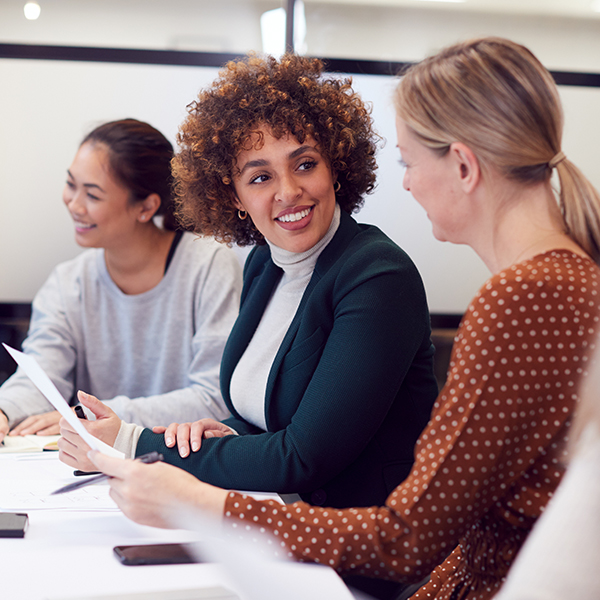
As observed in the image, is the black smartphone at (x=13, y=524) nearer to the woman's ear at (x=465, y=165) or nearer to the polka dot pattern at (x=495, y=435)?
the polka dot pattern at (x=495, y=435)

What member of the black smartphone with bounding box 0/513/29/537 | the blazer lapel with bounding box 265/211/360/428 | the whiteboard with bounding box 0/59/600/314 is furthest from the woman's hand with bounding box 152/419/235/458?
the whiteboard with bounding box 0/59/600/314

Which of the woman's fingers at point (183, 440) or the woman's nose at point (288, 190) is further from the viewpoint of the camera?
the woman's nose at point (288, 190)

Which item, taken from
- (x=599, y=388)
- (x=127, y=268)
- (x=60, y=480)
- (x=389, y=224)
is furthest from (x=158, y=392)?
(x=599, y=388)

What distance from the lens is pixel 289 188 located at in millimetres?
1315

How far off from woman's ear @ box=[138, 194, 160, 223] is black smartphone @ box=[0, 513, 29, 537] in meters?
1.28

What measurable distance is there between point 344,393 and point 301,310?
10.9 inches

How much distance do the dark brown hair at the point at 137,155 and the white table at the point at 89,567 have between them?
1236 millimetres

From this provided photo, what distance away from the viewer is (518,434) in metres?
0.71

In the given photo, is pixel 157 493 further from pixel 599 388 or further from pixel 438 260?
pixel 438 260

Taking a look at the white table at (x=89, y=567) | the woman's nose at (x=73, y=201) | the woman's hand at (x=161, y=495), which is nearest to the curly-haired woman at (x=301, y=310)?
the white table at (x=89, y=567)

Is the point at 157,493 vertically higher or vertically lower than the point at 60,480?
higher

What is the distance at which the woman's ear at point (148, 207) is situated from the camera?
2055 mm

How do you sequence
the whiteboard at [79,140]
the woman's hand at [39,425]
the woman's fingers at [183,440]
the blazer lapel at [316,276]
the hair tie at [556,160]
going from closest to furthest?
the hair tie at [556,160] → the woman's fingers at [183,440] → the blazer lapel at [316,276] → the woman's hand at [39,425] → the whiteboard at [79,140]

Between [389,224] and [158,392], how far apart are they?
3.39 ft
